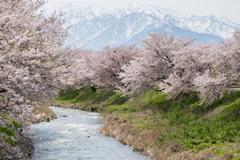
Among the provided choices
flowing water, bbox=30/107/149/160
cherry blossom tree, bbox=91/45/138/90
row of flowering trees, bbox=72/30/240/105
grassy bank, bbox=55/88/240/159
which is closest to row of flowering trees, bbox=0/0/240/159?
row of flowering trees, bbox=72/30/240/105

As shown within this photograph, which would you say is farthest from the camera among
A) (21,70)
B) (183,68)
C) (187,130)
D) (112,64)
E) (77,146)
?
(112,64)

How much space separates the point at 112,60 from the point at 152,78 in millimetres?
17572

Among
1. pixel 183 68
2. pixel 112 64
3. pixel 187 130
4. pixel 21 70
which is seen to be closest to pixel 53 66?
pixel 21 70

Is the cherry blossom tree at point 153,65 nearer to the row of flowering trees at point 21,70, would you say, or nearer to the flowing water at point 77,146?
the flowing water at point 77,146

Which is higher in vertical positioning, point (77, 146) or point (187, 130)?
point (187, 130)

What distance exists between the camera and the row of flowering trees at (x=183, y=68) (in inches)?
641

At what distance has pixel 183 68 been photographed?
2264 cm

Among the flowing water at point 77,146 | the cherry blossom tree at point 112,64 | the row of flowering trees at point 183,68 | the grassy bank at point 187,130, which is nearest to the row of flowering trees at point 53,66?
the row of flowering trees at point 183,68

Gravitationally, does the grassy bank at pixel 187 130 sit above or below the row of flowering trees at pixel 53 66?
below

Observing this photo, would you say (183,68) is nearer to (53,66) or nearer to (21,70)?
(53,66)

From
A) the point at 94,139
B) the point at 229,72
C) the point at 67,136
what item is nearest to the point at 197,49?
the point at 229,72

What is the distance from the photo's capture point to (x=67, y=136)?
61.9 feet

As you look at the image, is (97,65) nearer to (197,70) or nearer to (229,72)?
(197,70)

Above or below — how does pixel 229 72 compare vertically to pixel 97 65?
below
